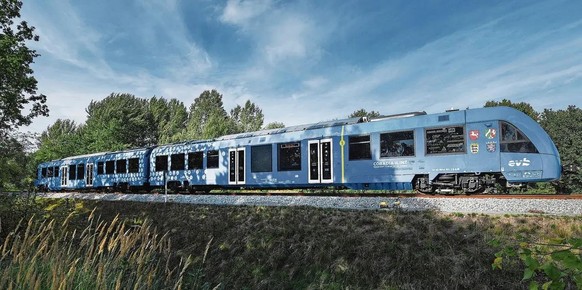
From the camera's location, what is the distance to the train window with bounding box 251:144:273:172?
1405cm

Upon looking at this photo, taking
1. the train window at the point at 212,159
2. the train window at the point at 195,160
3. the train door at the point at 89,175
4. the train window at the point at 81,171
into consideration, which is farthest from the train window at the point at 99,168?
the train window at the point at 212,159

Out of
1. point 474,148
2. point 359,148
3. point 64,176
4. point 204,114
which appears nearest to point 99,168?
point 64,176

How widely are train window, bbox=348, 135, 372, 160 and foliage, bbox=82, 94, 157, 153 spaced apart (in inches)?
1265

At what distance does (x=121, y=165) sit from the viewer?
20.3 m

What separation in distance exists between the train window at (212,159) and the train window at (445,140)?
28.8 feet

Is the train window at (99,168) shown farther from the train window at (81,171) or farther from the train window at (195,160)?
the train window at (195,160)

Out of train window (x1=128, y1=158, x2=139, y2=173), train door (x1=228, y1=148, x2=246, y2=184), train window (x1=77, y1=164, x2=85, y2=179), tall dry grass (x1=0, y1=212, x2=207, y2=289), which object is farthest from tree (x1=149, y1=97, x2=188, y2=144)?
tall dry grass (x1=0, y1=212, x2=207, y2=289)

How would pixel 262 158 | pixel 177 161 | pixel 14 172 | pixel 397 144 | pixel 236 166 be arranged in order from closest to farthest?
pixel 14 172 → pixel 397 144 → pixel 262 158 → pixel 236 166 → pixel 177 161

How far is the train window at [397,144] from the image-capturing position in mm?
11255

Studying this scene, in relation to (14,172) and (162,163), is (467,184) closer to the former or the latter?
(14,172)

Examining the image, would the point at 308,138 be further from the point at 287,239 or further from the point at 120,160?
the point at 120,160

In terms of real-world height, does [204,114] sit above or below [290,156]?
above

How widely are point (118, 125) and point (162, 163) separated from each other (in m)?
24.7

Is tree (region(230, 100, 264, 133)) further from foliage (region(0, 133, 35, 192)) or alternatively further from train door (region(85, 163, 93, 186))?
foliage (region(0, 133, 35, 192))
